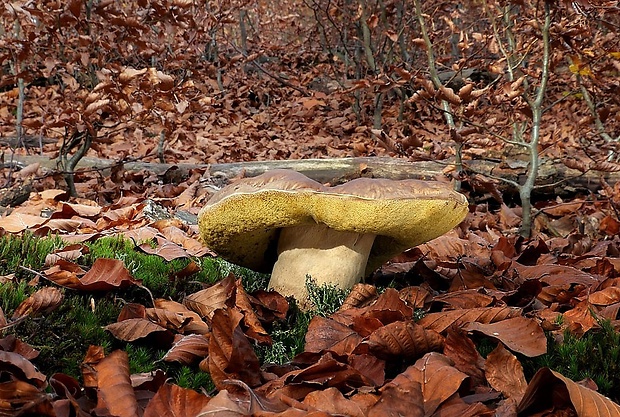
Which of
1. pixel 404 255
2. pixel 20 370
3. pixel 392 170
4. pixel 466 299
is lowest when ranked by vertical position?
pixel 392 170

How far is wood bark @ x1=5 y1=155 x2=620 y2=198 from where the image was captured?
17.7 ft

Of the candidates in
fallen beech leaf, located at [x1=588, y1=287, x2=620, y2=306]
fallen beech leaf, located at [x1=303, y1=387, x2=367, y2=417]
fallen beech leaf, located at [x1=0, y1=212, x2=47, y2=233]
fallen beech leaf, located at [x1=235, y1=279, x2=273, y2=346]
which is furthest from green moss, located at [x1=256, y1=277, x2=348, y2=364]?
fallen beech leaf, located at [x1=0, y1=212, x2=47, y2=233]

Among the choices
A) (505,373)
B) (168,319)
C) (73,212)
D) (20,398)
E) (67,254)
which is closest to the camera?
(20,398)

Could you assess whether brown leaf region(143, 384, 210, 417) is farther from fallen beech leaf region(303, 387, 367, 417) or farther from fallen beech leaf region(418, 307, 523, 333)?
fallen beech leaf region(418, 307, 523, 333)

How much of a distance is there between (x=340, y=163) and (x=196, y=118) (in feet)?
16.9

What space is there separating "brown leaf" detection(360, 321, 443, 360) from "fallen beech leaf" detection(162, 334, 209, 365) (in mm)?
497

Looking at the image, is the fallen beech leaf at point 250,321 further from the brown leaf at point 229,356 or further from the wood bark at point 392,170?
the wood bark at point 392,170

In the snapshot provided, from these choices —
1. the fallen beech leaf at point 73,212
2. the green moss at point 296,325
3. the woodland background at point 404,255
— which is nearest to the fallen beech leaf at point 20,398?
the woodland background at point 404,255

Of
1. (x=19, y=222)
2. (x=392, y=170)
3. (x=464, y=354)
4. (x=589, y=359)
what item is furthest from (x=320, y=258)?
(x=392, y=170)

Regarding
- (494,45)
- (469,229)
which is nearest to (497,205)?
(469,229)

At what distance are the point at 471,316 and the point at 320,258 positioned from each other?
24.6 inches

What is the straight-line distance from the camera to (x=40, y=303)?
186cm

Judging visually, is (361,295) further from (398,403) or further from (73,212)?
(73,212)

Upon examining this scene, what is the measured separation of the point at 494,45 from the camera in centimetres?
524
